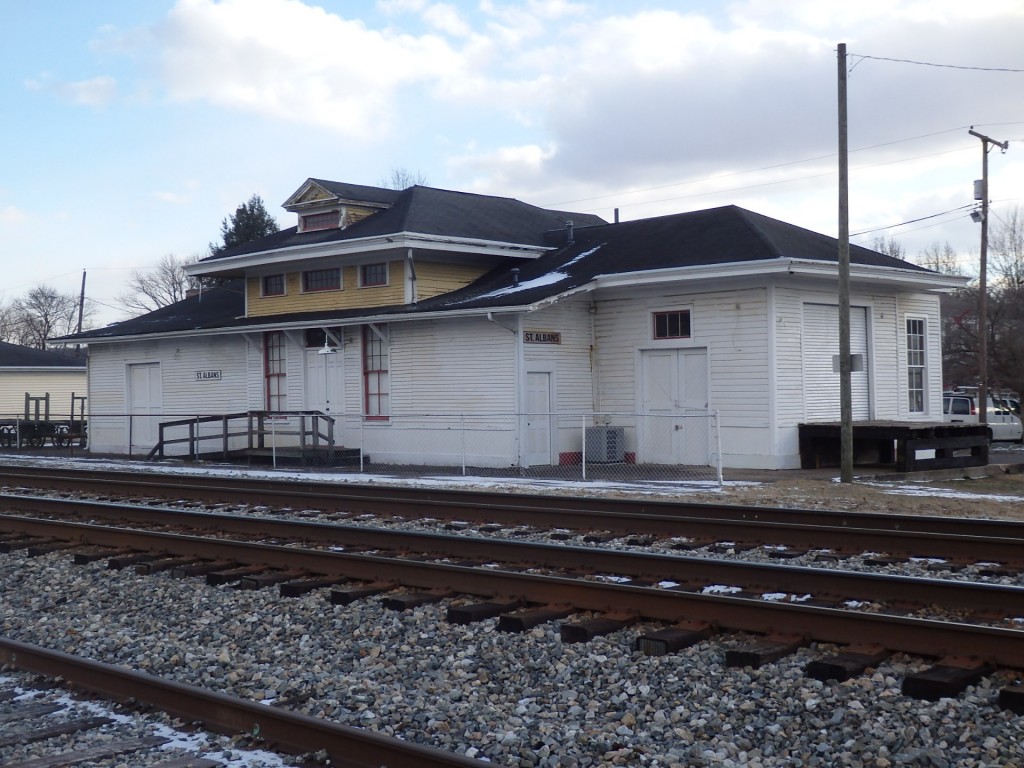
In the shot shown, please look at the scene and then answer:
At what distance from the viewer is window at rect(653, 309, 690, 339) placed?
23297 millimetres

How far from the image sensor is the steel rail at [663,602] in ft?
21.5

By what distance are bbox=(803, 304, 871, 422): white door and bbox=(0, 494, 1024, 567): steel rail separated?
1013cm

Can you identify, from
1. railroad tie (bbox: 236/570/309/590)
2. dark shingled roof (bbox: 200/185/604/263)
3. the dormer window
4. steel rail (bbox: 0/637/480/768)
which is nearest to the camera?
steel rail (bbox: 0/637/480/768)

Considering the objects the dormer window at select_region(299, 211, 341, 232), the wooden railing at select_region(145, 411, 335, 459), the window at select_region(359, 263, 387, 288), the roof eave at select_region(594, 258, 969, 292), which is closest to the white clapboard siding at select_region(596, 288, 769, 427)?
the roof eave at select_region(594, 258, 969, 292)

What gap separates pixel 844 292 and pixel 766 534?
911cm

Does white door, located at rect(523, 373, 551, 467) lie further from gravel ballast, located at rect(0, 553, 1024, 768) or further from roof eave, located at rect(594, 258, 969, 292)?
gravel ballast, located at rect(0, 553, 1024, 768)

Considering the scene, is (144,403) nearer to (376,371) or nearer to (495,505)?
(376,371)

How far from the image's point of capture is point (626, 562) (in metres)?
9.83

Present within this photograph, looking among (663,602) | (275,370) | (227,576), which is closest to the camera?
(663,602)

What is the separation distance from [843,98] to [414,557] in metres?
13.1

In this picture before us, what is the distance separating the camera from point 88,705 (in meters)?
6.66

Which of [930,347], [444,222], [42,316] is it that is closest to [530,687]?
[930,347]

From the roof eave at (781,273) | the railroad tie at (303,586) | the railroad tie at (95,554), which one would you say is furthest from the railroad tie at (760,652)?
the roof eave at (781,273)

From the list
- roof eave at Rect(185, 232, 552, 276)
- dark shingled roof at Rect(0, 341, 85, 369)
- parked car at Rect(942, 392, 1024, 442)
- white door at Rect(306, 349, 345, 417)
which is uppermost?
roof eave at Rect(185, 232, 552, 276)
